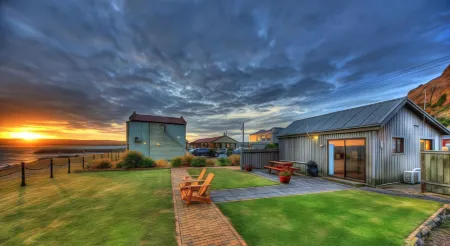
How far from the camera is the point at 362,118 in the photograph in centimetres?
997

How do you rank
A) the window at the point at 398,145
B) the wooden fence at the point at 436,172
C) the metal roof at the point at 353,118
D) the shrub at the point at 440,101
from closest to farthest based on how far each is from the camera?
the wooden fence at the point at 436,172, the metal roof at the point at 353,118, the window at the point at 398,145, the shrub at the point at 440,101

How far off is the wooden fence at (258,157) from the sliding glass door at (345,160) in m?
5.15

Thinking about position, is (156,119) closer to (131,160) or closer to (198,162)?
(131,160)

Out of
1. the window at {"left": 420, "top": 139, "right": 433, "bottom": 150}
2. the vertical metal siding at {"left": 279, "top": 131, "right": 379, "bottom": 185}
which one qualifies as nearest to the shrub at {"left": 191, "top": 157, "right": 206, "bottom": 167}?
the vertical metal siding at {"left": 279, "top": 131, "right": 379, "bottom": 185}

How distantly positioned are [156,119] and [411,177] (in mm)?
28058

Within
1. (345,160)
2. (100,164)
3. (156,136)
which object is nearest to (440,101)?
(345,160)

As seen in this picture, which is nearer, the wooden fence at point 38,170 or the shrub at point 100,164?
the wooden fence at point 38,170

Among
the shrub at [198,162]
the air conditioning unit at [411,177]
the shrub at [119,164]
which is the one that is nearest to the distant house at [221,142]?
the shrub at [198,162]

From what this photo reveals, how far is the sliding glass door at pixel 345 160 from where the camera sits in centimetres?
1100

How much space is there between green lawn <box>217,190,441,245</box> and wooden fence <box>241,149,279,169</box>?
8.50m

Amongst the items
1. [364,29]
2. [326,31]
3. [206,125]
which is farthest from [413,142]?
[206,125]

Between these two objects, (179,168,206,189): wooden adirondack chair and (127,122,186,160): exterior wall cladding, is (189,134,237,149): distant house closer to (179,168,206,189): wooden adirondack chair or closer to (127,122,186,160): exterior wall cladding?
(127,122,186,160): exterior wall cladding

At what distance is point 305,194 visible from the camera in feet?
24.5

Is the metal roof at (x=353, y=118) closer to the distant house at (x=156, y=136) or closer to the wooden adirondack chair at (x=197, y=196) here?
the wooden adirondack chair at (x=197, y=196)
